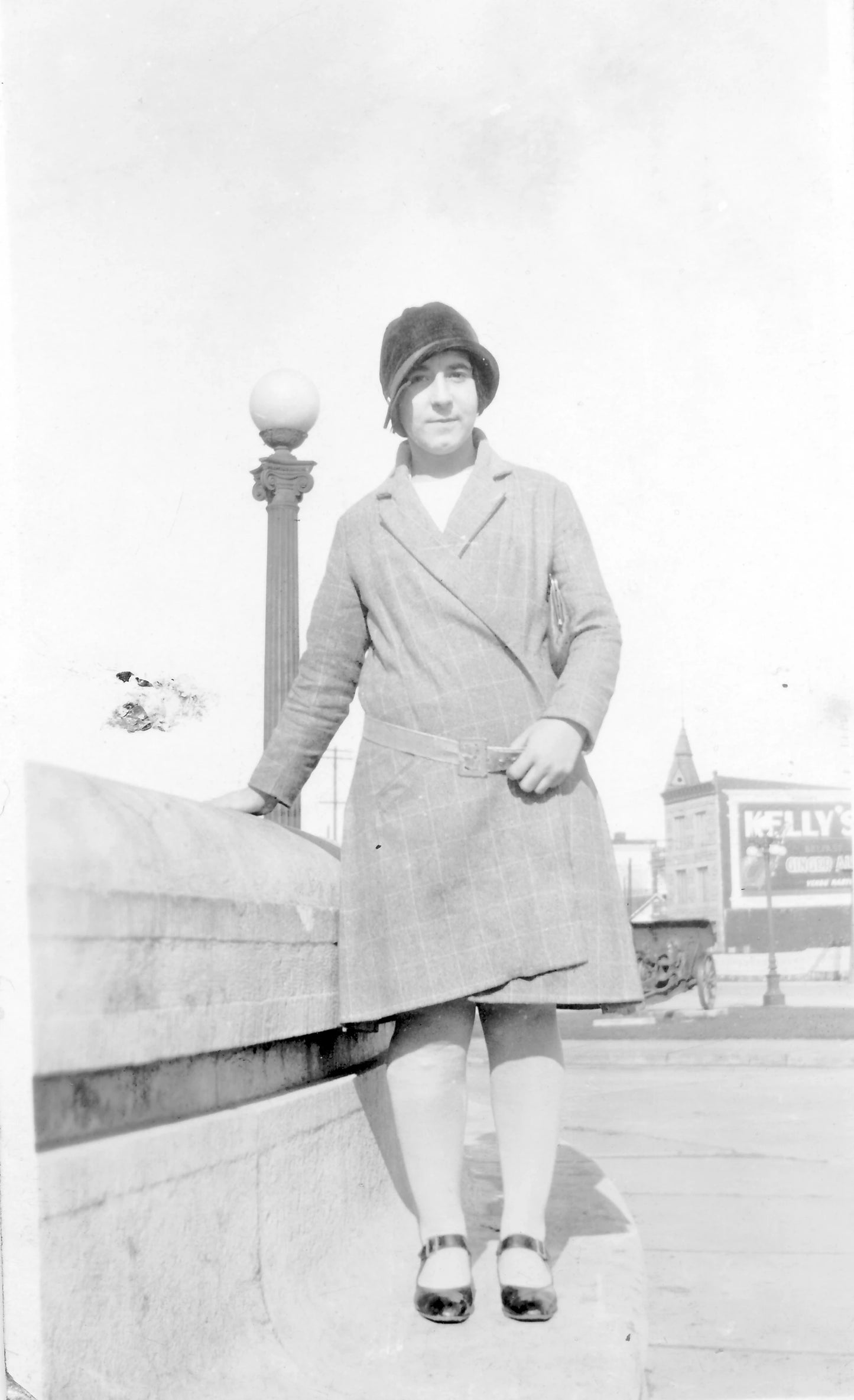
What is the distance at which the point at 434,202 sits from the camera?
2.24m

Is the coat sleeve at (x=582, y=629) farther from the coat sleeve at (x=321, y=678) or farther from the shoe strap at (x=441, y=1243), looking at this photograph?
the shoe strap at (x=441, y=1243)

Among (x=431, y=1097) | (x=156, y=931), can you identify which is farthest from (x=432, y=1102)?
(x=156, y=931)

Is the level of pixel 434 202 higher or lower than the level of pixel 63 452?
higher

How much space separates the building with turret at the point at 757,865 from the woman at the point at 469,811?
17166mm

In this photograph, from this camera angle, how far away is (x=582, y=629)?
209 cm

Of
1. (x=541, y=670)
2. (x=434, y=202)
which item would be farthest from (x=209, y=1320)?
(x=434, y=202)

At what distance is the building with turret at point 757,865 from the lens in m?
23.4

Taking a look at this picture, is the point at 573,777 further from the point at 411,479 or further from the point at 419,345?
the point at 419,345

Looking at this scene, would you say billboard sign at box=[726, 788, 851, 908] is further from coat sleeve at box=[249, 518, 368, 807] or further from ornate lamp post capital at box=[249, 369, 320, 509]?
coat sleeve at box=[249, 518, 368, 807]

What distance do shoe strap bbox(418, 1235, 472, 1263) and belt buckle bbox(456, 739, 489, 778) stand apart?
0.72m

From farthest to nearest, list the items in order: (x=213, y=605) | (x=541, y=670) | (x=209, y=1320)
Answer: (x=213, y=605), (x=541, y=670), (x=209, y=1320)

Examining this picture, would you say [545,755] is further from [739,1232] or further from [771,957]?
[771,957]

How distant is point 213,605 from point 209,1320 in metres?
1.28

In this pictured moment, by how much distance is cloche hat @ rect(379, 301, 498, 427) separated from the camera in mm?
2125
